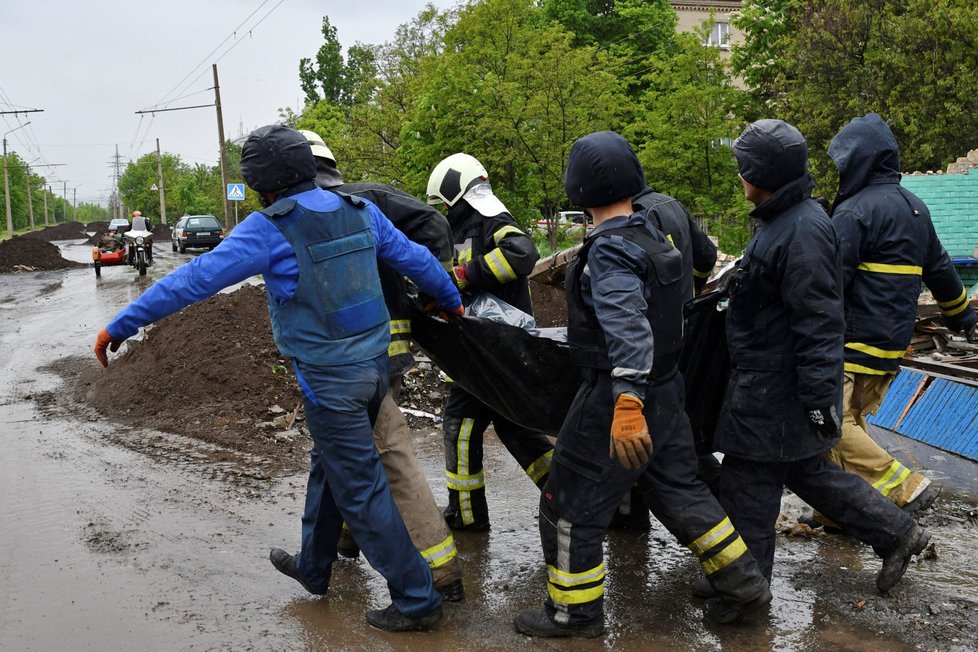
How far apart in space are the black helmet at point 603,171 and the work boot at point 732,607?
166 cm

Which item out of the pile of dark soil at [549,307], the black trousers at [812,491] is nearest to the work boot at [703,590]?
the black trousers at [812,491]

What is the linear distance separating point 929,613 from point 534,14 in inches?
599

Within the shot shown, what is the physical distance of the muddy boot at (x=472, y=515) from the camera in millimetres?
4746

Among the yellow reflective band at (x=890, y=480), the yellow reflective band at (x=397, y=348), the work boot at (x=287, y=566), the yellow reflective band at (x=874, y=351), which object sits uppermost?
the yellow reflective band at (x=397, y=348)

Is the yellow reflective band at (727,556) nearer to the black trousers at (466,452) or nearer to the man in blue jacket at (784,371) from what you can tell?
the man in blue jacket at (784,371)

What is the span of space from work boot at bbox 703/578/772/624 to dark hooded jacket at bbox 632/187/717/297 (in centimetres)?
123

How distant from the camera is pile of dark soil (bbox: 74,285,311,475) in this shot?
653 centimetres

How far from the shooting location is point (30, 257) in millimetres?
31625

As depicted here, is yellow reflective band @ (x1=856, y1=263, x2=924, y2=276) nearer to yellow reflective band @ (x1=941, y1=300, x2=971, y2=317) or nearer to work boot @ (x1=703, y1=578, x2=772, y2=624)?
yellow reflective band @ (x1=941, y1=300, x2=971, y2=317)

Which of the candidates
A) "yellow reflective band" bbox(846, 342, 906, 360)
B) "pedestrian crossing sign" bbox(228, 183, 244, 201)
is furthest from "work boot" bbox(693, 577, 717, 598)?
"pedestrian crossing sign" bbox(228, 183, 244, 201)

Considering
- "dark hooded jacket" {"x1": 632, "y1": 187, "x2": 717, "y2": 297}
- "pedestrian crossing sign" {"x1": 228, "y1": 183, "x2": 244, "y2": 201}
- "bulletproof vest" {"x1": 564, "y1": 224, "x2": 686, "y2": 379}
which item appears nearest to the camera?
"bulletproof vest" {"x1": 564, "y1": 224, "x2": 686, "y2": 379}

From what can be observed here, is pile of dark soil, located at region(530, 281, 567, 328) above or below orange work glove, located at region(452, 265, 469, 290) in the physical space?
below

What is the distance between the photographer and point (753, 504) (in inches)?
145

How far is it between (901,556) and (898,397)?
386 centimetres
